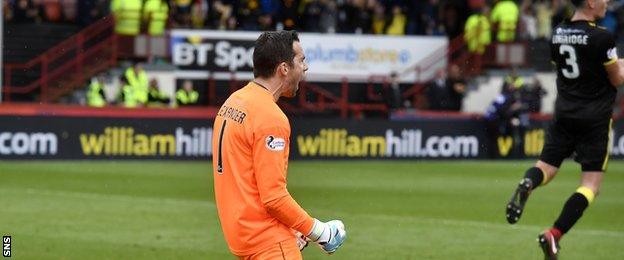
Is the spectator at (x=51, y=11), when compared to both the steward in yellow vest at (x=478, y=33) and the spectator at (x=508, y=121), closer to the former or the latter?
the spectator at (x=508, y=121)

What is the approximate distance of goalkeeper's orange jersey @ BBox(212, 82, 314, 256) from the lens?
638 centimetres

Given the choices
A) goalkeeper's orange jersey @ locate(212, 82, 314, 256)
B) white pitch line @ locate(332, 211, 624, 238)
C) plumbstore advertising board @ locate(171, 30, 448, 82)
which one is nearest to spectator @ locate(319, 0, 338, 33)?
plumbstore advertising board @ locate(171, 30, 448, 82)

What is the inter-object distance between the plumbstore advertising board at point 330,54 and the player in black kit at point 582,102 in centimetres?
2063

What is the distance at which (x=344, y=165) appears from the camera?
83.4ft

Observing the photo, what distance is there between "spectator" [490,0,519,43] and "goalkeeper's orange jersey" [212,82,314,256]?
1096 inches

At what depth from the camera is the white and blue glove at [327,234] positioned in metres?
6.53

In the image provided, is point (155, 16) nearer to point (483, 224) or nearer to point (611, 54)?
point (483, 224)

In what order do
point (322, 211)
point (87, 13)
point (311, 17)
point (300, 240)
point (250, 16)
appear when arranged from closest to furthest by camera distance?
1. point (300, 240)
2. point (322, 211)
3. point (87, 13)
4. point (250, 16)
5. point (311, 17)

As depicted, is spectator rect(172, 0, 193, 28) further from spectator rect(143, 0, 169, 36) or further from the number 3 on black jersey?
the number 3 on black jersey

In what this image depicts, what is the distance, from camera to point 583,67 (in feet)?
36.3

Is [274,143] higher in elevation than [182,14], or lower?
higher

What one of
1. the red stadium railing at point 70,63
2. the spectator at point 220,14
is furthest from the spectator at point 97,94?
the spectator at point 220,14

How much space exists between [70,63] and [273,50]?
78.6 feet

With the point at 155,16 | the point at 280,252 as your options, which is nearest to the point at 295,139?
the point at 155,16
